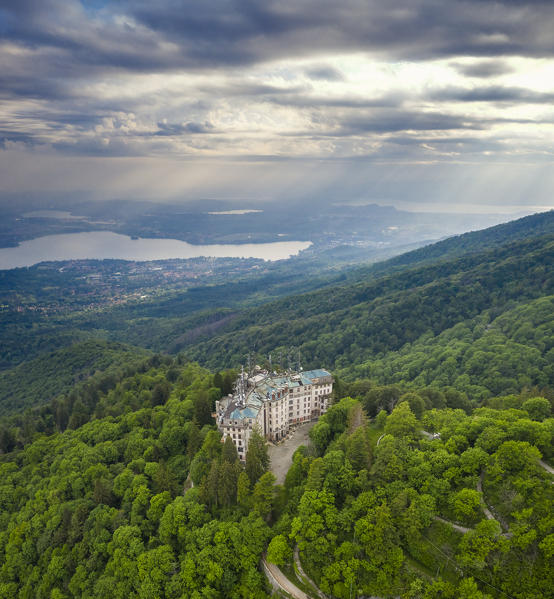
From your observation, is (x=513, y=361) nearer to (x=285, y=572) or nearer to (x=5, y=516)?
(x=285, y=572)

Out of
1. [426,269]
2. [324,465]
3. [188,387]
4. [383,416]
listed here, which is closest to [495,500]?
[324,465]

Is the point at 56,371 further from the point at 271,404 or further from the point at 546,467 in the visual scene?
the point at 546,467

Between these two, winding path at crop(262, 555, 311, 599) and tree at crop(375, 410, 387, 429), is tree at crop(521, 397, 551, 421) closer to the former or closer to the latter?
tree at crop(375, 410, 387, 429)

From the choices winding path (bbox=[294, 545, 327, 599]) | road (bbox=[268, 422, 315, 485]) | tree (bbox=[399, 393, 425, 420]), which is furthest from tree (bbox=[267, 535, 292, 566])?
tree (bbox=[399, 393, 425, 420])

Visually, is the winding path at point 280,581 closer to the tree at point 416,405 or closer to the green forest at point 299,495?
the green forest at point 299,495

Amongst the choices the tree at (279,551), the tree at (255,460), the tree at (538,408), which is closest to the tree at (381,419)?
the tree at (538,408)

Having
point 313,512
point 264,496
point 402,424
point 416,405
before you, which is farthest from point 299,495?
point 416,405
